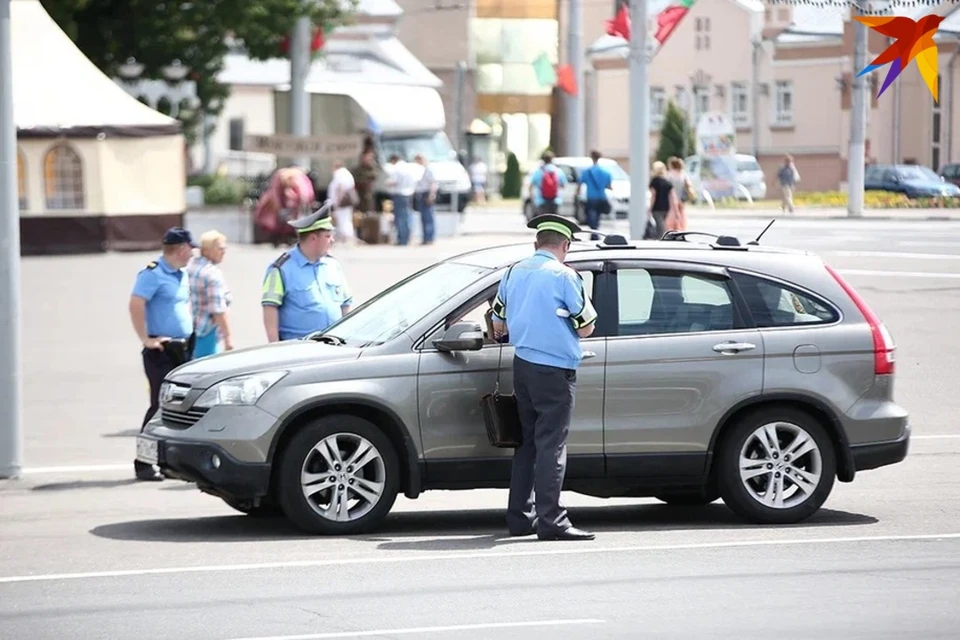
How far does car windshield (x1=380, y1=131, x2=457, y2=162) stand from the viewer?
46844 mm

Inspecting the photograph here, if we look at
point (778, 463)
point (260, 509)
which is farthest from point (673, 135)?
point (778, 463)

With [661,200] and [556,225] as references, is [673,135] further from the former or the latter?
[556,225]

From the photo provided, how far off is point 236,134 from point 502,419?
239 ft

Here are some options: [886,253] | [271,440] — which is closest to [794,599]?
[271,440]

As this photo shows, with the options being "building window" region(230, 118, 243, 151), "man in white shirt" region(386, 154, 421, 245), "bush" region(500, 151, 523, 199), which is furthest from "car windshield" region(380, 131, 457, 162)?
"building window" region(230, 118, 243, 151)

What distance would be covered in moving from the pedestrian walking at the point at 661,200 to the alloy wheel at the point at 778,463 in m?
19.1

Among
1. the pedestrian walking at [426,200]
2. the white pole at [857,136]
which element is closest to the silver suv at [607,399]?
the white pole at [857,136]

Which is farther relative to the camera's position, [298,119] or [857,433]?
[298,119]

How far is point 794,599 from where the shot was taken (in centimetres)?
809

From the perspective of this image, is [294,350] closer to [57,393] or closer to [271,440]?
[271,440]

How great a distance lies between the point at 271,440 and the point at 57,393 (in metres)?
7.81

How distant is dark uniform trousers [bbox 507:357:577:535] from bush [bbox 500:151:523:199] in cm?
6024

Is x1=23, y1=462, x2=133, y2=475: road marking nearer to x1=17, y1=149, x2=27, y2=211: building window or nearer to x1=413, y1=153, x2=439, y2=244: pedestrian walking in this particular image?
x1=17, y1=149, x2=27, y2=211: building window

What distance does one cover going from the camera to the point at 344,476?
9992 millimetres
